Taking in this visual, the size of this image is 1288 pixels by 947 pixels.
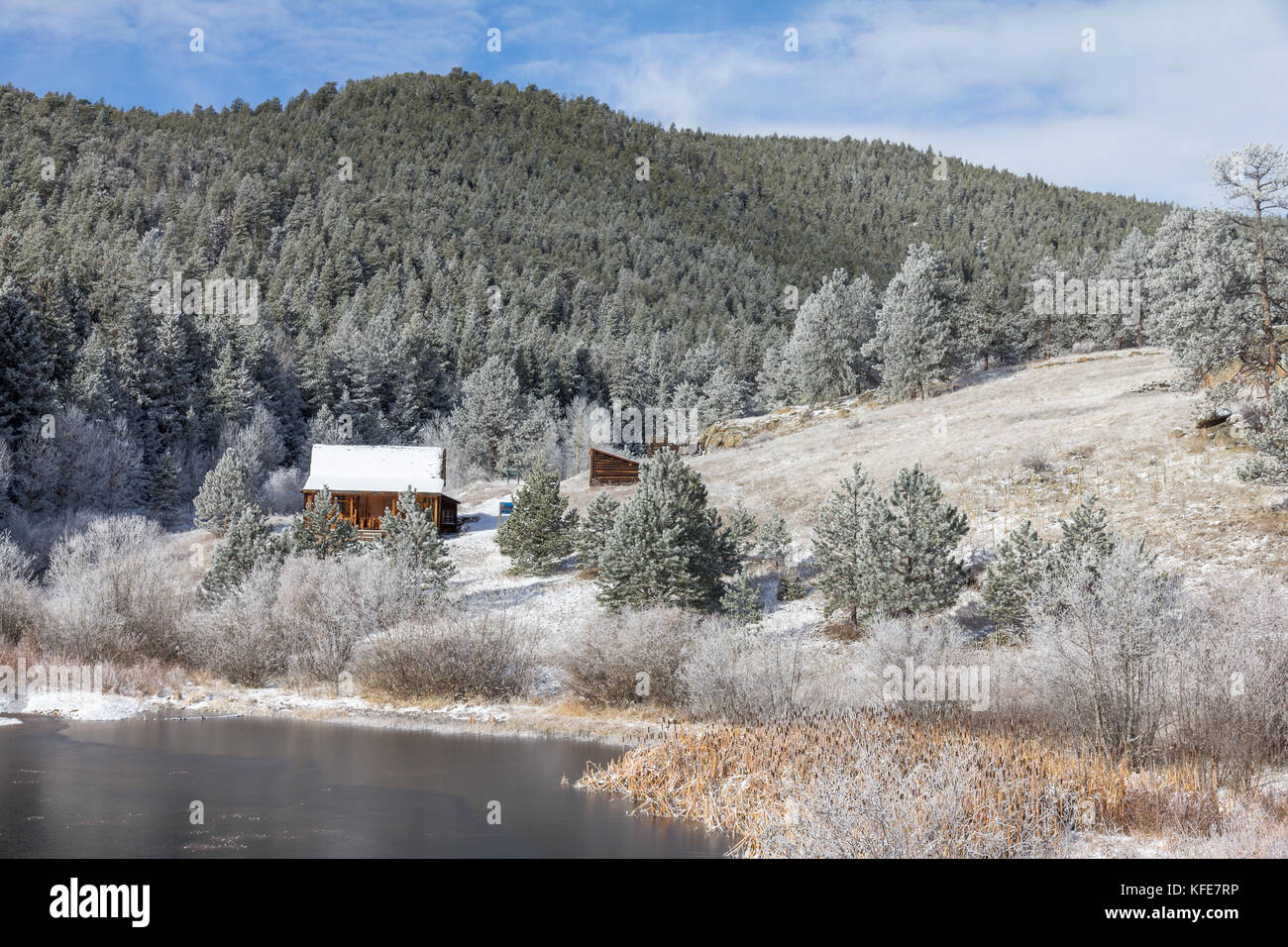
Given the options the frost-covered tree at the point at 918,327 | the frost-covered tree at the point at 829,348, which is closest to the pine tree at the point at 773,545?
the frost-covered tree at the point at 918,327

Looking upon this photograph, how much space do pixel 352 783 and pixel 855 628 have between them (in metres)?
17.6

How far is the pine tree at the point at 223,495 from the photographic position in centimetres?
5709

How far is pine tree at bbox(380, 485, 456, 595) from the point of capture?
35.9m

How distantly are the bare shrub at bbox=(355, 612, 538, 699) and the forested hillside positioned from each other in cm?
4172

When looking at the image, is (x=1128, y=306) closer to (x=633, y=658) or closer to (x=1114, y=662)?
(x=633, y=658)

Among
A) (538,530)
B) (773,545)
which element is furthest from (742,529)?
(538,530)

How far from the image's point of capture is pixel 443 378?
370ft

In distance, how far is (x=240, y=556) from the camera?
3691 cm

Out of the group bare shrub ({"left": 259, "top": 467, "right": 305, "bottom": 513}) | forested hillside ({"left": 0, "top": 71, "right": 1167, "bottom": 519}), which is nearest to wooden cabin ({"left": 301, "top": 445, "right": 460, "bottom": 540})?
bare shrub ({"left": 259, "top": 467, "right": 305, "bottom": 513})

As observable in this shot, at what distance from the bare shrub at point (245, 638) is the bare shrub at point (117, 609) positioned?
5.62 ft

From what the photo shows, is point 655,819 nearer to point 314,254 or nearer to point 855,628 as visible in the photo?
point 855,628

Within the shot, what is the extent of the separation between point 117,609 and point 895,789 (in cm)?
3161

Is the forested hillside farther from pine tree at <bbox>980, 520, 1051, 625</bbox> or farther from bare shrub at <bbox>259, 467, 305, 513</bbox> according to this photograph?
pine tree at <bbox>980, 520, 1051, 625</bbox>

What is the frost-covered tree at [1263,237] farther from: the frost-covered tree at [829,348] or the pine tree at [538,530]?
the frost-covered tree at [829,348]
